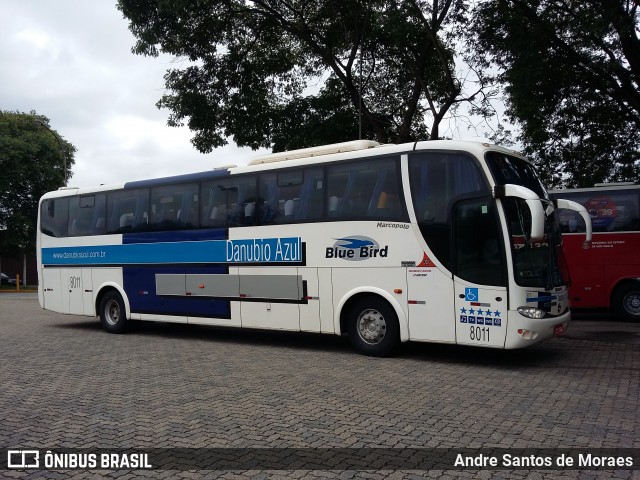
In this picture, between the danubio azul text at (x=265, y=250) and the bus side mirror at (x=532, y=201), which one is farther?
the danubio azul text at (x=265, y=250)

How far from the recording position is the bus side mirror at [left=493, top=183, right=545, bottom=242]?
310 inches

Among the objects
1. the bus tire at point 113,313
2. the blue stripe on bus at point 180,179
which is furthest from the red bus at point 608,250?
the bus tire at point 113,313

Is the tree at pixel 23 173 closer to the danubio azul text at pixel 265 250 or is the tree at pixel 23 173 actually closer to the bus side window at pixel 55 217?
the bus side window at pixel 55 217

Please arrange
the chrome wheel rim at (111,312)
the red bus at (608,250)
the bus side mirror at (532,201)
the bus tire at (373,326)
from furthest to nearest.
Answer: the red bus at (608,250), the chrome wheel rim at (111,312), the bus tire at (373,326), the bus side mirror at (532,201)

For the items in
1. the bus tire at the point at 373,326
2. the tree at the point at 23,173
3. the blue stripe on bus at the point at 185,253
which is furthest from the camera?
the tree at the point at 23,173

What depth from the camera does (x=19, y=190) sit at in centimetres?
4053

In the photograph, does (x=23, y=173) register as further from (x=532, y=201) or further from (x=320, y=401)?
(x=532, y=201)

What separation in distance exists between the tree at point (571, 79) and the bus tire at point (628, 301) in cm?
478

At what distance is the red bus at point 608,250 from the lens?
49.1 feet

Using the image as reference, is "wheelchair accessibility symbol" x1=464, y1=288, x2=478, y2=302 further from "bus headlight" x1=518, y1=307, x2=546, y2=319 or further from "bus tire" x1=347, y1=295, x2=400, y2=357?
"bus tire" x1=347, y1=295, x2=400, y2=357

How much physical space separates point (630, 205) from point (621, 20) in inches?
195

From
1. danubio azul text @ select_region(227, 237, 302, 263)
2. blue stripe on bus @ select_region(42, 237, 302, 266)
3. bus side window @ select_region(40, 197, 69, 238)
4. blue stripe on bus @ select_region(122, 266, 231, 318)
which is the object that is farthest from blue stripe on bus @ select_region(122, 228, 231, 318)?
bus side window @ select_region(40, 197, 69, 238)

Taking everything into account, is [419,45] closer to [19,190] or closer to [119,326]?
[119,326]

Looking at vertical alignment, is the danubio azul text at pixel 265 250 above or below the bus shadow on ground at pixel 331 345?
above
